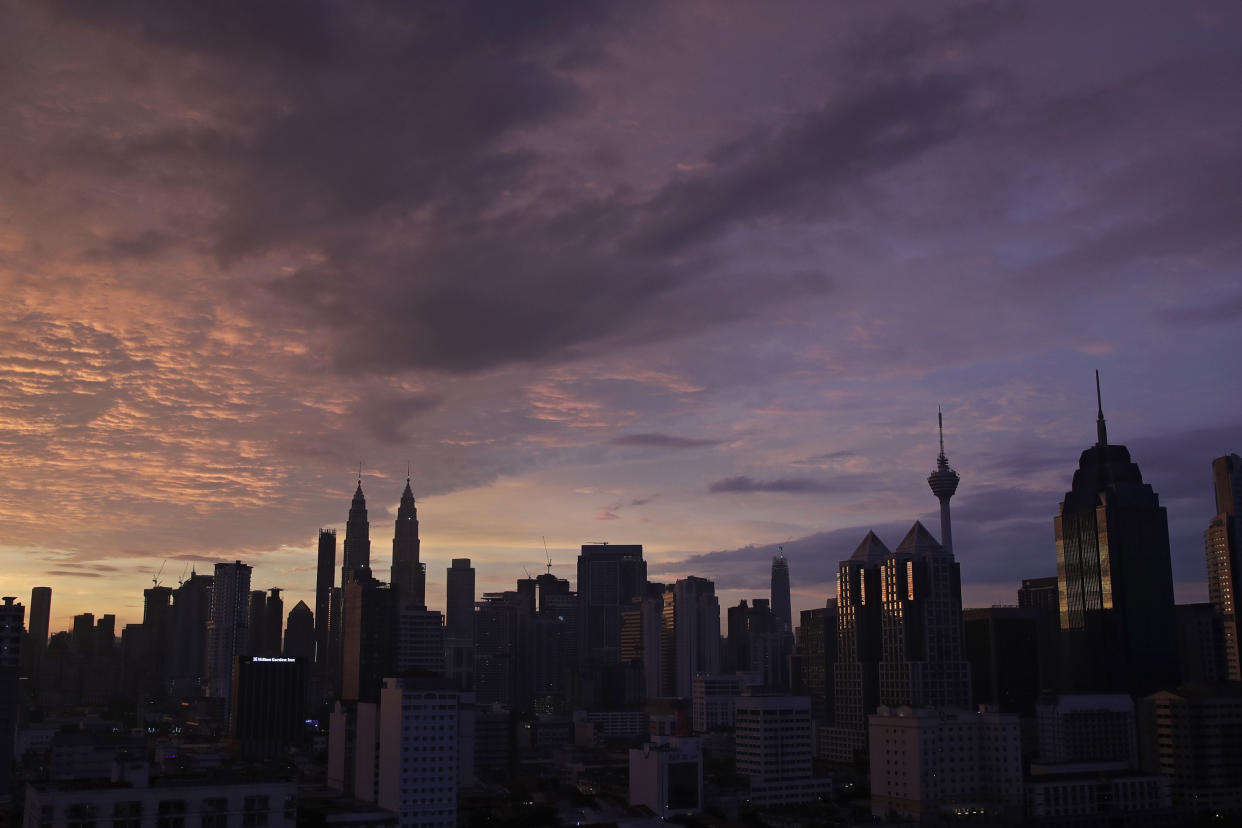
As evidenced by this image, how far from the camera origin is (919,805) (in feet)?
538

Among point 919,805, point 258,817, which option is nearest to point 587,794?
point 919,805

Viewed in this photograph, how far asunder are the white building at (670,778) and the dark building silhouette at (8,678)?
98.1 metres

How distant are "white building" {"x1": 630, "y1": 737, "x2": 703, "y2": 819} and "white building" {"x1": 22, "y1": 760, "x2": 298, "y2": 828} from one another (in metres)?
75.3

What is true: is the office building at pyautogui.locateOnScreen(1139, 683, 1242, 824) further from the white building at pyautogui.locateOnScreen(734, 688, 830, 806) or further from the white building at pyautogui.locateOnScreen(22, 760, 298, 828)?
the white building at pyautogui.locateOnScreen(22, 760, 298, 828)

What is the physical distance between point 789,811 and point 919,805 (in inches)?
827

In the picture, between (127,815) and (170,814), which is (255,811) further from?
(127,815)

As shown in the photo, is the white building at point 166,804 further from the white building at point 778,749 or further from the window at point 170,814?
the white building at point 778,749

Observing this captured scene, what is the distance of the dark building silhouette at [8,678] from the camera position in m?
173

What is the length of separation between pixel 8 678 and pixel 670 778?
351 feet

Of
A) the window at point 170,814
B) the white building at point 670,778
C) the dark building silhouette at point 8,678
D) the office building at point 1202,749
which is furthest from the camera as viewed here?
the office building at point 1202,749

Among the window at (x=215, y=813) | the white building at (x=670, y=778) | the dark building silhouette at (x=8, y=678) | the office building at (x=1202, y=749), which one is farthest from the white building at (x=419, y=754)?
the office building at (x=1202, y=749)

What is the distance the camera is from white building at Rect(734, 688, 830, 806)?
7249 inches

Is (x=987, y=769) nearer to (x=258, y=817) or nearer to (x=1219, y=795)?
(x=1219, y=795)

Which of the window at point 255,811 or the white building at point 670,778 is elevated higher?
the window at point 255,811
